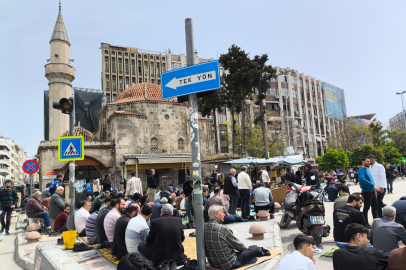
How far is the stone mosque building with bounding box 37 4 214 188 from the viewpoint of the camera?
25.5m

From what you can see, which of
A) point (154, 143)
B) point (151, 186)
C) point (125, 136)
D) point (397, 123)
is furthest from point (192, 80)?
point (397, 123)

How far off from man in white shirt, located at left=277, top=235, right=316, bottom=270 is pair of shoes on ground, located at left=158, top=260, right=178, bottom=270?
1791 millimetres

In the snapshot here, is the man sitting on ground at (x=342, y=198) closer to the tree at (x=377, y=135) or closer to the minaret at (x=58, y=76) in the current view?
the minaret at (x=58, y=76)

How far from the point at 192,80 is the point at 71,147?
173 inches

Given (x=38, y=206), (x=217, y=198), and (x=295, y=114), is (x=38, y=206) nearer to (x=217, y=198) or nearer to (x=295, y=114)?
(x=217, y=198)

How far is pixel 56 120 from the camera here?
2784cm

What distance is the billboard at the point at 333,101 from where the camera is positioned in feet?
212

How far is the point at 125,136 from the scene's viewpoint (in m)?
26.9

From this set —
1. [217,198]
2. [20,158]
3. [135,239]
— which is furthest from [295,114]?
[20,158]

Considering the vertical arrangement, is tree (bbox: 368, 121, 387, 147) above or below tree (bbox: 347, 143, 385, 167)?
above

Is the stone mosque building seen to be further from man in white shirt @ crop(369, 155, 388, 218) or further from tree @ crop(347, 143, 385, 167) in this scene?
man in white shirt @ crop(369, 155, 388, 218)

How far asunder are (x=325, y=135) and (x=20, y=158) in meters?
104

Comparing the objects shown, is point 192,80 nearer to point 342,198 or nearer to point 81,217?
point 342,198

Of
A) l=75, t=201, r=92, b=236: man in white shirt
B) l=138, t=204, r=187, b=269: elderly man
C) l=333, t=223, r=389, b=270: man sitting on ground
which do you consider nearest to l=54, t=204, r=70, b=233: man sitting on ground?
l=75, t=201, r=92, b=236: man in white shirt
